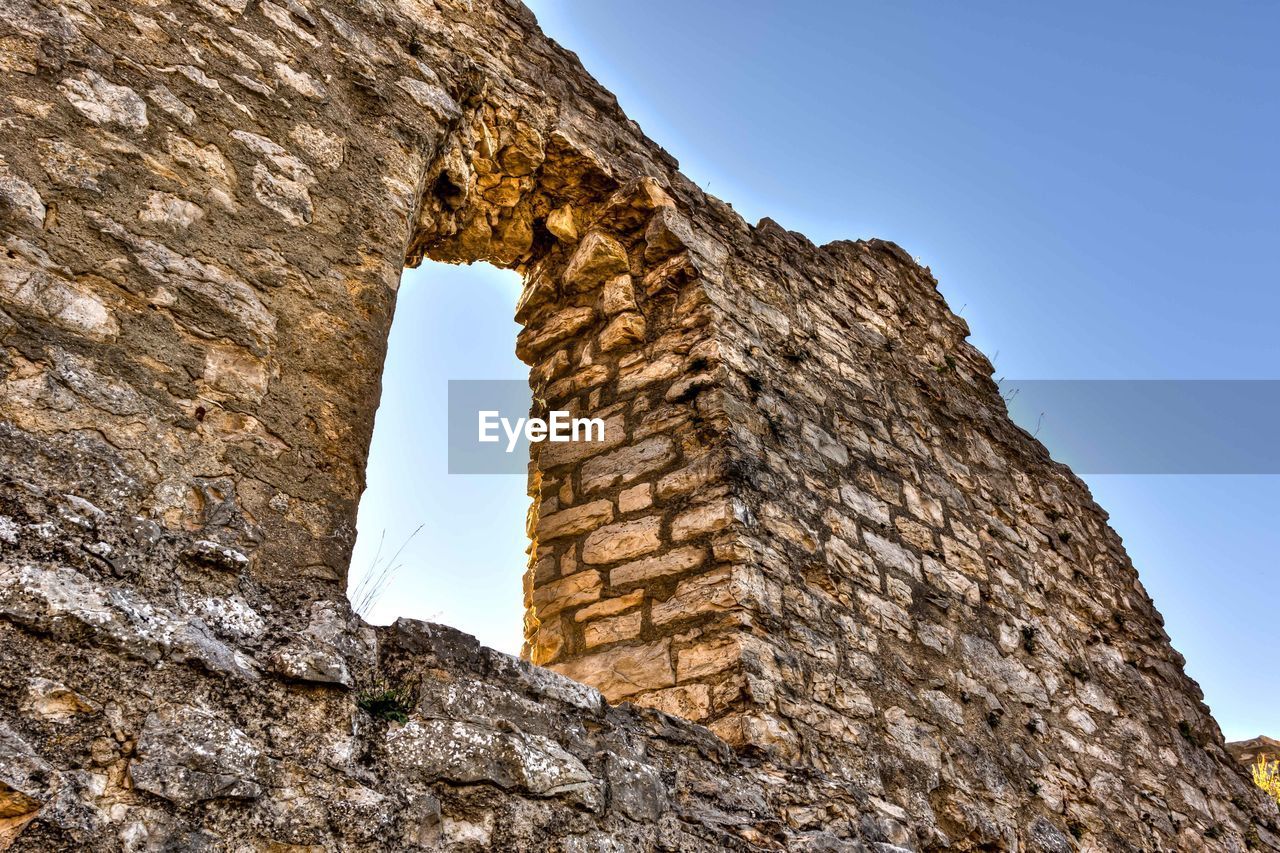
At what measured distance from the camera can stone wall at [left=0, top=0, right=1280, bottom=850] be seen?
5.62ft

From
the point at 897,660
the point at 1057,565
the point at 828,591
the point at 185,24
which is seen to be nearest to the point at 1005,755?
the point at 897,660

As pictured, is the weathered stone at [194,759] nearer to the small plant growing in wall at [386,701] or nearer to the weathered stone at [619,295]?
the small plant growing in wall at [386,701]

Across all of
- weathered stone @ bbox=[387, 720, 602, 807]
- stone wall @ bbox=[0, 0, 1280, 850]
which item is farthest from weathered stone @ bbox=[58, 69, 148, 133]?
weathered stone @ bbox=[387, 720, 602, 807]

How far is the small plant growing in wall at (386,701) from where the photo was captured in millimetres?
1885

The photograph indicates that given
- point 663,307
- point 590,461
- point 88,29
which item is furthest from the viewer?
point 663,307

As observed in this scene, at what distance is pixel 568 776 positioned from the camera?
209cm

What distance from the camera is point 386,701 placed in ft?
6.31

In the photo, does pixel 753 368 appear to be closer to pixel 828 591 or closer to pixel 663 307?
pixel 663 307

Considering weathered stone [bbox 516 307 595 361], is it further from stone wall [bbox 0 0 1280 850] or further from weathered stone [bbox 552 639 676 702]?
weathered stone [bbox 552 639 676 702]

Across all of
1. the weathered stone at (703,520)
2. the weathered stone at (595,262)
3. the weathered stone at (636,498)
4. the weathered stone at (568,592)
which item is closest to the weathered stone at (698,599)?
the weathered stone at (703,520)

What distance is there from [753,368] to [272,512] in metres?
2.24

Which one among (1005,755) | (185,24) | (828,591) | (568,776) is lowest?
(568,776)

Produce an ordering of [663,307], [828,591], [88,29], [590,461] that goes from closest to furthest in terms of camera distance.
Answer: [88,29] → [828,591] → [590,461] → [663,307]

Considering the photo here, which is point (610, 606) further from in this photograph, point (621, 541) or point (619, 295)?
point (619, 295)
